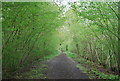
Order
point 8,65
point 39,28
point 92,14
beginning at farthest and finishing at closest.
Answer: point 39,28 < point 8,65 < point 92,14

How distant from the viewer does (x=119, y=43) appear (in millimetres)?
6465

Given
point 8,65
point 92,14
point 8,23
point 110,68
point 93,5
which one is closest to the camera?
point 8,23

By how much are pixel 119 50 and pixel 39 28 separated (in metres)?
4.60

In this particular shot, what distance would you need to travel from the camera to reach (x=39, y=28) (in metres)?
6.80

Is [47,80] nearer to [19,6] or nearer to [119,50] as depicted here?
[19,6]

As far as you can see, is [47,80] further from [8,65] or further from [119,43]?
[119,43]

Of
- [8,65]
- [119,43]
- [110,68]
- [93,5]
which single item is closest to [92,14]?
[93,5]

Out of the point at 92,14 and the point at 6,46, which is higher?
the point at 92,14

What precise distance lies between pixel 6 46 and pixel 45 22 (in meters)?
2.57

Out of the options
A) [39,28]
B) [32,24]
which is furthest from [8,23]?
[39,28]

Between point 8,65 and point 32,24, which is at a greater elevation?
point 32,24

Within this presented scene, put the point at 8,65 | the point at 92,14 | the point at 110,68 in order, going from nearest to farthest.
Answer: the point at 92,14 < the point at 8,65 < the point at 110,68

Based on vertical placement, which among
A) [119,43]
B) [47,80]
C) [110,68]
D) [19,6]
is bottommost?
[110,68]

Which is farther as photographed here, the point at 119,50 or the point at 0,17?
the point at 119,50
